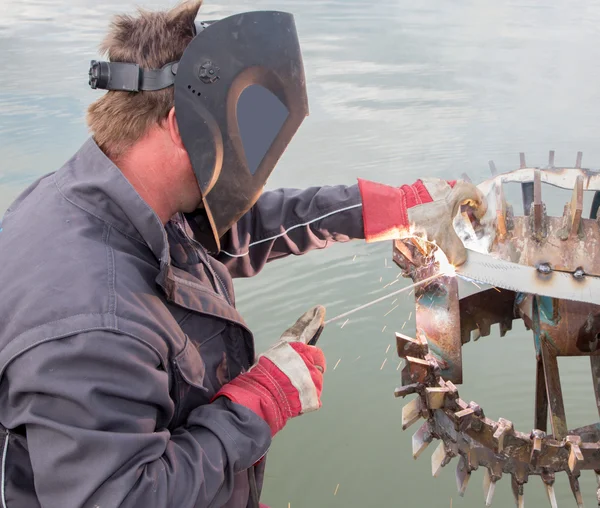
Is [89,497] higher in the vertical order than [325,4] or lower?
higher

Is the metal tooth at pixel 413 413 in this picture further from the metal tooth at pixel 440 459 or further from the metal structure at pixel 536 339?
the metal tooth at pixel 440 459

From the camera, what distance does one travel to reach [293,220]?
104 inches

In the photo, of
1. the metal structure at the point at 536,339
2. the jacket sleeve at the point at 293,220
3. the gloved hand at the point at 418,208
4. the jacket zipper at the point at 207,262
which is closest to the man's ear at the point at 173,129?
the jacket zipper at the point at 207,262

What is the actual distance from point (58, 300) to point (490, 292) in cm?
232

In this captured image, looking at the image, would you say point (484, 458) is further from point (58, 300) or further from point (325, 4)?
point (325, 4)

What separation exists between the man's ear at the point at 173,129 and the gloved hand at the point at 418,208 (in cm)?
103

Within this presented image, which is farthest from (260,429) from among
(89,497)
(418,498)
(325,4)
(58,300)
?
(325,4)

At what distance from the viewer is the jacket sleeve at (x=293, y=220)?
8.58 feet

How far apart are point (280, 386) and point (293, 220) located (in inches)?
33.8

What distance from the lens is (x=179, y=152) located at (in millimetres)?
1773

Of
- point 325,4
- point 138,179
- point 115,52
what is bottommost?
point 325,4

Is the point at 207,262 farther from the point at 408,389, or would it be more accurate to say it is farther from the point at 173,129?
the point at 408,389

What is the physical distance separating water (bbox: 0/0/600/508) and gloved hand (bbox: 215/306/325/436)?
131 cm

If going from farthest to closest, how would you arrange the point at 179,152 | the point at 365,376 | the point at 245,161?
the point at 365,376 → the point at 245,161 → the point at 179,152
